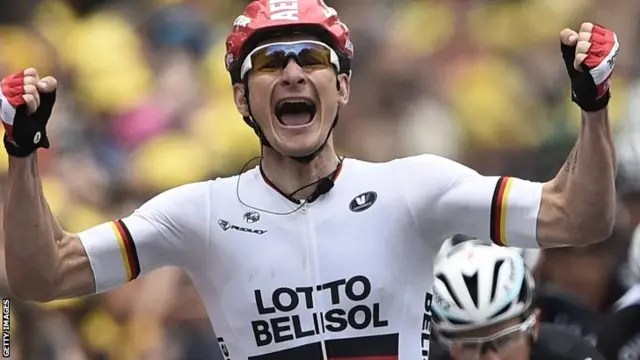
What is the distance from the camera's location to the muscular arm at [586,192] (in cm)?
445

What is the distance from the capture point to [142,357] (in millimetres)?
8289

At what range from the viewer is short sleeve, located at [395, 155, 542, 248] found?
4684mm

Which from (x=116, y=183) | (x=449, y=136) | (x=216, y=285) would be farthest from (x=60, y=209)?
(x=216, y=285)

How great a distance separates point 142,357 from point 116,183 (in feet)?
6.25

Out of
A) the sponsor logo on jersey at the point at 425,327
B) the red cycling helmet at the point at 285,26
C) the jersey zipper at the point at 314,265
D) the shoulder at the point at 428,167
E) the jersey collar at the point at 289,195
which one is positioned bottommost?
the sponsor logo on jersey at the point at 425,327

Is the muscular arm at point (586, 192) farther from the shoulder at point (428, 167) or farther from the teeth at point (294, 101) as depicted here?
the teeth at point (294, 101)

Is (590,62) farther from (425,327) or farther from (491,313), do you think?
(491,313)

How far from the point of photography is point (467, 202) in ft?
15.6

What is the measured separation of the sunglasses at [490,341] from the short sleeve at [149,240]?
1.62 meters

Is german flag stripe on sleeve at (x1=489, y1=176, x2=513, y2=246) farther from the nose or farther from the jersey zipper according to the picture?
the nose

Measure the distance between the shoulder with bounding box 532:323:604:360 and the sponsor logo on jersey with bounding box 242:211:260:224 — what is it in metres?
1.91

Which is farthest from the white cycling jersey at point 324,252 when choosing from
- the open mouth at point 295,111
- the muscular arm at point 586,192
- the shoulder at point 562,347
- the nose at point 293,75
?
the shoulder at point 562,347

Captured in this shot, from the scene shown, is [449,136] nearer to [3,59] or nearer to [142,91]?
[142,91]

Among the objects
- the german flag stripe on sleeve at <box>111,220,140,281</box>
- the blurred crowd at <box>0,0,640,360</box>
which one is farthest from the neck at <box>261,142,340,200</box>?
the blurred crowd at <box>0,0,640,360</box>
